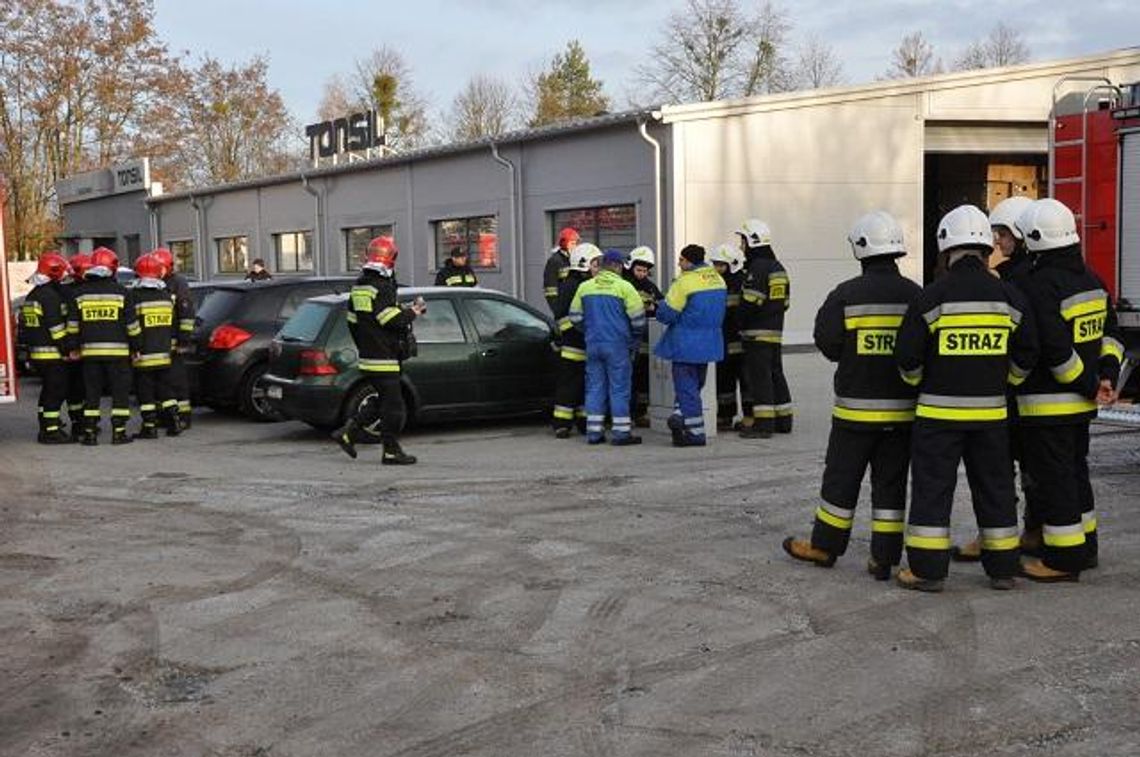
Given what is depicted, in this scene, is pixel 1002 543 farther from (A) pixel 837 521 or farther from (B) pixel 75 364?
(B) pixel 75 364

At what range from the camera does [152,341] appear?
1210 centimetres


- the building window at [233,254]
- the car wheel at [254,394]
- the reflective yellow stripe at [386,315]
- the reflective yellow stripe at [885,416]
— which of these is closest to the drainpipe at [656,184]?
the car wheel at [254,394]

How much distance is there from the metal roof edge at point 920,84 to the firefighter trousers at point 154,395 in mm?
10253

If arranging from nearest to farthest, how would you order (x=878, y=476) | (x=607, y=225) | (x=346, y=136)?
(x=878, y=476) < (x=607, y=225) < (x=346, y=136)

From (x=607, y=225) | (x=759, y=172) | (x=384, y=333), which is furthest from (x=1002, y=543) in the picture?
(x=607, y=225)

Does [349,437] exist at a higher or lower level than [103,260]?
lower

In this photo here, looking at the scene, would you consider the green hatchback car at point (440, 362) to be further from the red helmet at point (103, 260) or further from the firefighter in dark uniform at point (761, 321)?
the firefighter in dark uniform at point (761, 321)

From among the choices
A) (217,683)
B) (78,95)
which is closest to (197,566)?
(217,683)

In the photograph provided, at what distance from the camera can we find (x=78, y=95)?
4525 centimetres

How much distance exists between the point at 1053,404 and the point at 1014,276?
697 mm

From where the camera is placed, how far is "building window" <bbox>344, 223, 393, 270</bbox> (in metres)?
27.5

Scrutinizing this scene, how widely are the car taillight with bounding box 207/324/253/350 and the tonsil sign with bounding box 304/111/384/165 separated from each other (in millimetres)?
18091

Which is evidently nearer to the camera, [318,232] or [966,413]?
[966,413]

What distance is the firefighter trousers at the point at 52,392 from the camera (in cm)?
1188
